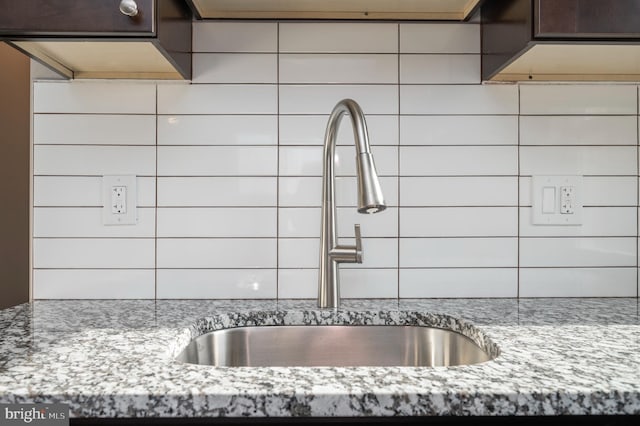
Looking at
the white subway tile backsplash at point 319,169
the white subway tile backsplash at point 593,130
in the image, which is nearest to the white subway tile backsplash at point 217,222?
the white subway tile backsplash at point 319,169

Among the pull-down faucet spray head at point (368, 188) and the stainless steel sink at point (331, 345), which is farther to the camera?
the stainless steel sink at point (331, 345)

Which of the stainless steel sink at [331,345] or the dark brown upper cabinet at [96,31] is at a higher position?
the dark brown upper cabinet at [96,31]

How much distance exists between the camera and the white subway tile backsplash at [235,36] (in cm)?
128

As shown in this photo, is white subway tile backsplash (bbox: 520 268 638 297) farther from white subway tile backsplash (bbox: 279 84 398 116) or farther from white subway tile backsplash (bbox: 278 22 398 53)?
white subway tile backsplash (bbox: 278 22 398 53)

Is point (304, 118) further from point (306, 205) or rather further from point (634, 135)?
point (634, 135)

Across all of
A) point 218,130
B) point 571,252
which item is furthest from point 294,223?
point 571,252

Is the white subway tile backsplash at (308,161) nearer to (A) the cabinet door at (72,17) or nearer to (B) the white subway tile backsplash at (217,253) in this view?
(B) the white subway tile backsplash at (217,253)

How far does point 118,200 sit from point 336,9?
0.73 m

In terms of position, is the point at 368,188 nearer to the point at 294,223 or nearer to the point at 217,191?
the point at 294,223

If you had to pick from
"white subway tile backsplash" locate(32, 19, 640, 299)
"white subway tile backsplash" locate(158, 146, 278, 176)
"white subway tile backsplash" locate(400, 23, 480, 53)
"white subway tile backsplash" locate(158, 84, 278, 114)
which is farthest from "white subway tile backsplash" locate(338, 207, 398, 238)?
"white subway tile backsplash" locate(400, 23, 480, 53)

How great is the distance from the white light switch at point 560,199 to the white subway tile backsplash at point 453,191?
0.09 meters

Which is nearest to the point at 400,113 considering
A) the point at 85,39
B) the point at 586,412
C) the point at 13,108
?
the point at 85,39

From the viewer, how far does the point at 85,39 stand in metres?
0.97

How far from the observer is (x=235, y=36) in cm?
128
